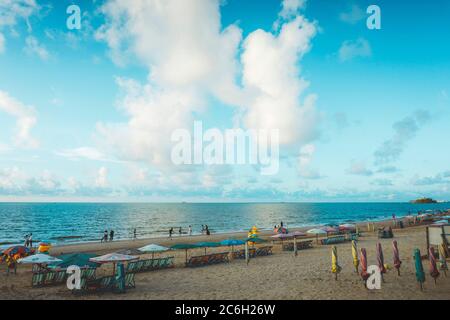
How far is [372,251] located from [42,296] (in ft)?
72.5

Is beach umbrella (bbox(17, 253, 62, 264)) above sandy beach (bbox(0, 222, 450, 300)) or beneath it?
above

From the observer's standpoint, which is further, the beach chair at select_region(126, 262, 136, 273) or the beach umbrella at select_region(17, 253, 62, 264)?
the beach chair at select_region(126, 262, 136, 273)

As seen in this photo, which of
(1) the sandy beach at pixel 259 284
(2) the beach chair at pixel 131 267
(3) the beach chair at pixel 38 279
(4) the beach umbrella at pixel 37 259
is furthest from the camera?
(2) the beach chair at pixel 131 267

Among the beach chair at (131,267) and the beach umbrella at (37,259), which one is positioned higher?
the beach umbrella at (37,259)

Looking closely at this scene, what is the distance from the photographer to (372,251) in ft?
75.2

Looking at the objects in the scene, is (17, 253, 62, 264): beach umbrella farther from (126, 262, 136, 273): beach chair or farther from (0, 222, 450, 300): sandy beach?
(126, 262, 136, 273): beach chair

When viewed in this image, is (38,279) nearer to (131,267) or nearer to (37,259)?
(37,259)

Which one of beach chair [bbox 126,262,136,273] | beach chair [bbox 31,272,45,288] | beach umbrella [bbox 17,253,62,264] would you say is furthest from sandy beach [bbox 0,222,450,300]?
beach umbrella [bbox 17,253,62,264]

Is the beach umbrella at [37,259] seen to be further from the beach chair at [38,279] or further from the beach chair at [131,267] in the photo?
the beach chair at [131,267]

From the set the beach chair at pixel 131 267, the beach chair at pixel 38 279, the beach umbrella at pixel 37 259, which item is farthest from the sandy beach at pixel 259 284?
the beach umbrella at pixel 37 259

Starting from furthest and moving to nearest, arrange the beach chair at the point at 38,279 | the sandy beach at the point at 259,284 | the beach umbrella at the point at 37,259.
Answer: the beach chair at the point at 38,279
the beach umbrella at the point at 37,259
the sandy beach at the point at 259,284
